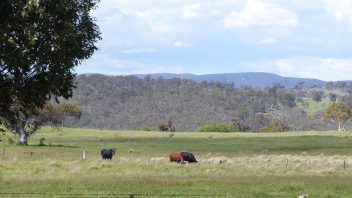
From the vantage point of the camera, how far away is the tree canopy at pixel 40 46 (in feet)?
49.3

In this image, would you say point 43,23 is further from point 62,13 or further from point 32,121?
point 32,121

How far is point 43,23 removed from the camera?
15625 mm

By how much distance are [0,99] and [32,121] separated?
7569 centimetres

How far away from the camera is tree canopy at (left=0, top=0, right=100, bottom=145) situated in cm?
1503

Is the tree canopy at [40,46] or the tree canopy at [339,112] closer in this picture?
the tree canopy at [40,46]

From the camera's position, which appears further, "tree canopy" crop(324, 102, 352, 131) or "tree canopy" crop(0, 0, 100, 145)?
"tree canopy" crop(324, 102, 352, 131)

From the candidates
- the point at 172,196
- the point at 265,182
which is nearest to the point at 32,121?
the point at 265,182

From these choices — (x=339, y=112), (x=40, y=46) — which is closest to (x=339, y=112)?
(x=339, y=112)

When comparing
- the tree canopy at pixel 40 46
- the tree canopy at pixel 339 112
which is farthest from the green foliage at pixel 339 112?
the tree canopy at pixel 40 46

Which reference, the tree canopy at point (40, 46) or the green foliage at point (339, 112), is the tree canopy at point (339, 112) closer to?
the green foliage at point (339, 112)

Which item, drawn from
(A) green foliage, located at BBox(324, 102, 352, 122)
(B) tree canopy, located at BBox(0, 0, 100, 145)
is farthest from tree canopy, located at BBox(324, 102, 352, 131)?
(B) tree canopy, located at BBox(0, 0, 100, 145)

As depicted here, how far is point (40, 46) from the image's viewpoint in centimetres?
1590

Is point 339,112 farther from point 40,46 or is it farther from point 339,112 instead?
point 40,46

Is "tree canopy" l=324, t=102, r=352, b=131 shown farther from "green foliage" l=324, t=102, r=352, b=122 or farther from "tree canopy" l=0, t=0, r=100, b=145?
"tree canopy" l=0, t=0, r=100, b=145
